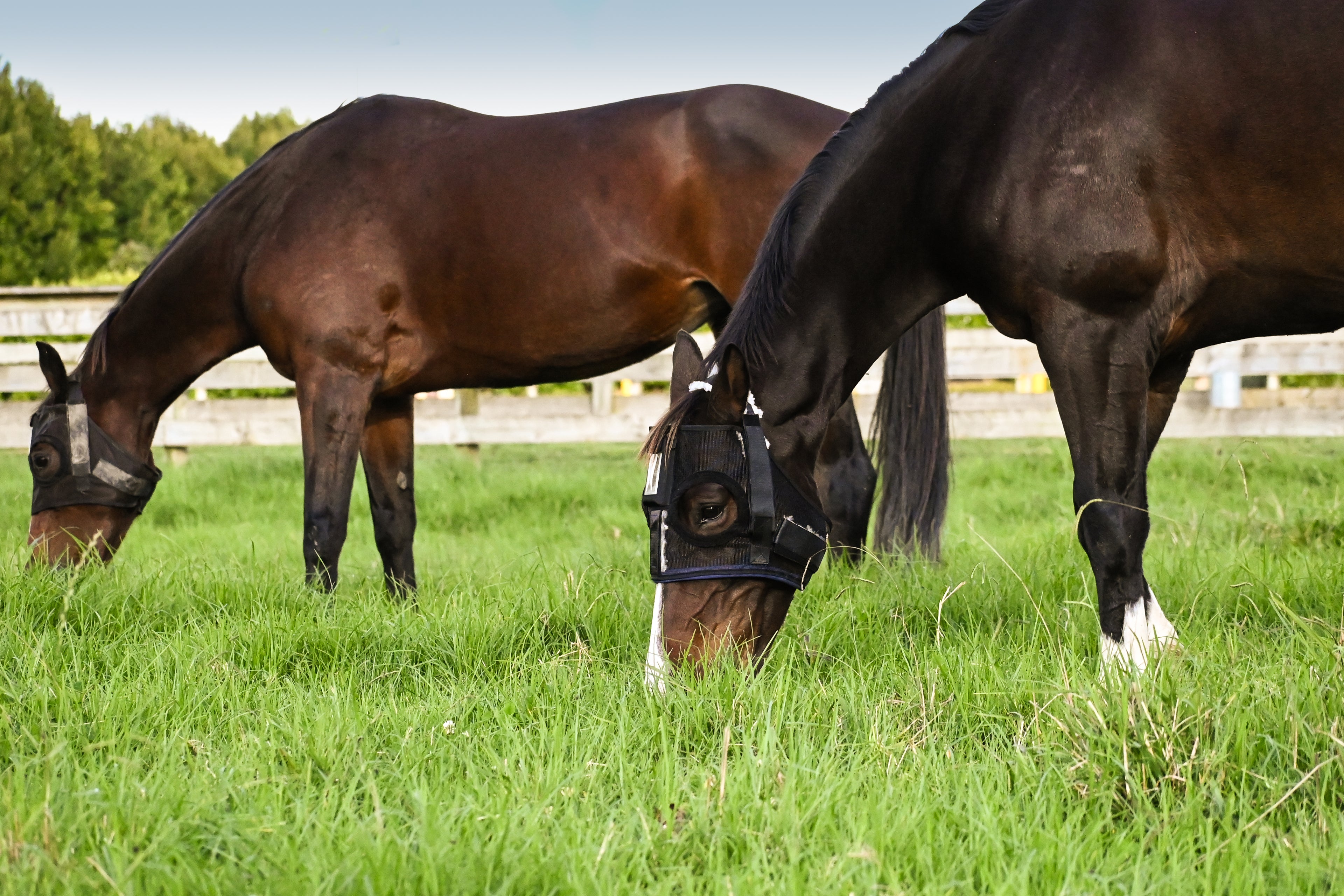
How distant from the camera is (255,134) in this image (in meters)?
53.0

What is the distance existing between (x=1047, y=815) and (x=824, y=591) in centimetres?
176

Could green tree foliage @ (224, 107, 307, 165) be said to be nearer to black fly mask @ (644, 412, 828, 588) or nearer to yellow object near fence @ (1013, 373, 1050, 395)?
yellow object near fence @ (1013, 373, 1050, 395)

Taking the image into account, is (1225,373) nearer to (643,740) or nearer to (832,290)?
Answer: (832,290)

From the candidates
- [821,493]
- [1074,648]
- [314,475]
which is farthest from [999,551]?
[314,475]

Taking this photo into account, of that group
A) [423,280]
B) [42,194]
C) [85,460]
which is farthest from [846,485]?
[42,194]

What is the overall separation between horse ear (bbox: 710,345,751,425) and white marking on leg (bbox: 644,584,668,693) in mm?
454

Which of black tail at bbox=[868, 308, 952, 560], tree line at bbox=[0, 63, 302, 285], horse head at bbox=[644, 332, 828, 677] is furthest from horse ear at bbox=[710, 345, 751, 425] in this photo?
tree line at bbox=[0, 63, 302, 285]

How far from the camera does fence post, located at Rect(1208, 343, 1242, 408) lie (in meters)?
8.05

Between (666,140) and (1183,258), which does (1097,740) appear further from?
(666,140)

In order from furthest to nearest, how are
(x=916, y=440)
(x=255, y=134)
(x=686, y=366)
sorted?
(x=255, y=134) < (x=916, y=440) < (x=686, y=366)

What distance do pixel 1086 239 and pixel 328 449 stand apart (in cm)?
269

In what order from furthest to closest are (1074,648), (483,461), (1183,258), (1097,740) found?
(483,461) → (1074,648) → (1183,258) → (1097,740)

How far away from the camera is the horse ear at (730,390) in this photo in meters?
2.63

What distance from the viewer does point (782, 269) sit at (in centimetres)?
281
